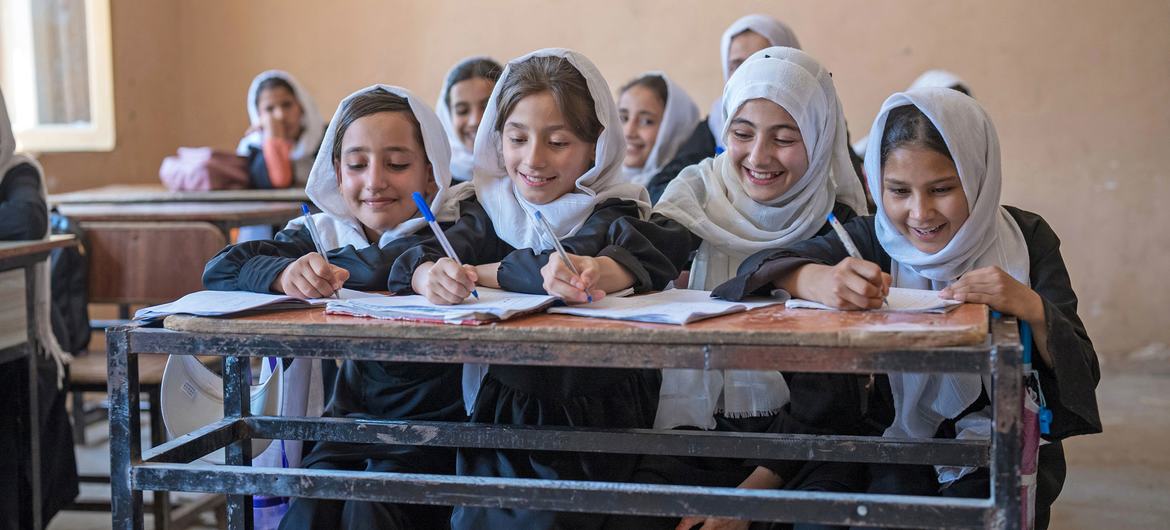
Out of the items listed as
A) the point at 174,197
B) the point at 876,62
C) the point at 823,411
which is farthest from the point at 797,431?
the point at 876,62

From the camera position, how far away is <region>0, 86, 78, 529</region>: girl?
9.16 ft

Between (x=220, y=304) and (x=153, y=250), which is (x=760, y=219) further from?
(x=153, y=250)

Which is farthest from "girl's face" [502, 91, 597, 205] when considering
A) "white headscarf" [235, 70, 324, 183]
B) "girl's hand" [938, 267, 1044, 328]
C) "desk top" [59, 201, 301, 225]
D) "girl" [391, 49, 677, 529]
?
"white headscarf" [235, 70, 324, 183]

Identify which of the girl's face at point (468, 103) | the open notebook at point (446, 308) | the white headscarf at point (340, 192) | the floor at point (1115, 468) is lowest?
the floor at point (1115, 468)

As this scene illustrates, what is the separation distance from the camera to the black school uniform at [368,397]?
6.31 feet

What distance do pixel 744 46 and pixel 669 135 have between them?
0.46 m

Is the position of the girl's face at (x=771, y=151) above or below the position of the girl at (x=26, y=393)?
above

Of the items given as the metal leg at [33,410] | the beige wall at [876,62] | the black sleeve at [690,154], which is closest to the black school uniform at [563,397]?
the metal leg at [33,410]

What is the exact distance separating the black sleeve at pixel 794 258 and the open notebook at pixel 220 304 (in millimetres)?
654

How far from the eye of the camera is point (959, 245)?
185 centimetres

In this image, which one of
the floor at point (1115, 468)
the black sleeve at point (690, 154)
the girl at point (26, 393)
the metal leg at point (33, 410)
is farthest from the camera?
the black sleeve at point (690, 154)

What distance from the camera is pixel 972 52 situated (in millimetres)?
5512

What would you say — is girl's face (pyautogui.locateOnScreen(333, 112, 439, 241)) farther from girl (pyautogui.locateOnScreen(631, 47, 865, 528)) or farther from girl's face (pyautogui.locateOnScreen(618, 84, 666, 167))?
girl's face (pyautogui.locateOnScreen(618, 84, 666, 167))

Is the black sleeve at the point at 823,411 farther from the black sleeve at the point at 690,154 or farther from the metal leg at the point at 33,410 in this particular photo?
the metal leg at the point at 33,410
